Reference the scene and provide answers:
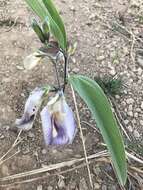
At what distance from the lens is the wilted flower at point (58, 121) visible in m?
0.86

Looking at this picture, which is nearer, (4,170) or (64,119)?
(64,119)

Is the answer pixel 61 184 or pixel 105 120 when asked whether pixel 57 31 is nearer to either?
pixel 105 120

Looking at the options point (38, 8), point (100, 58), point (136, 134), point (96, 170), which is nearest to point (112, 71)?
point (100, 58)

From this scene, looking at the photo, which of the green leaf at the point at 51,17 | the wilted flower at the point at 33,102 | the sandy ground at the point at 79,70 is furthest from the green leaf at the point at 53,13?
the sandy ground at the point at 79,70

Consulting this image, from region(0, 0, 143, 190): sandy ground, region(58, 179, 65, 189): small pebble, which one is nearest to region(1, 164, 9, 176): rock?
region(0, 0, 143, 190): sandy ground

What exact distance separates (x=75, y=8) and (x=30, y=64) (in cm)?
73

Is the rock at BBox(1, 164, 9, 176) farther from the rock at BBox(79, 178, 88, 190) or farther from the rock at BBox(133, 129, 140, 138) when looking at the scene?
the rock at BBox(133, 129, 140, 138)

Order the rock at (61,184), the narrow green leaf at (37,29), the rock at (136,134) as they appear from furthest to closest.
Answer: the rock at (136,134) → the rock at (61,184) → the narrow green leaf at (37,29)

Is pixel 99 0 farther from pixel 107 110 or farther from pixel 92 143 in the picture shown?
pixel 107 110

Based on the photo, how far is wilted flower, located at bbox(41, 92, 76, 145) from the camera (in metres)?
0.86

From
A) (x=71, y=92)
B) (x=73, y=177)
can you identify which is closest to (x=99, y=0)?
(x=71, y=92)

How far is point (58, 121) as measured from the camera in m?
0.87

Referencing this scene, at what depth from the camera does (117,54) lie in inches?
54.6

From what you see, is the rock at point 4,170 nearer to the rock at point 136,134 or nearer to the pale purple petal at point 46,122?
the pale purple petal at point 46,122
